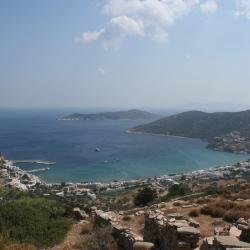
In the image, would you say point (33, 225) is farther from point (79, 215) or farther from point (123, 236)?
point (123, 236)

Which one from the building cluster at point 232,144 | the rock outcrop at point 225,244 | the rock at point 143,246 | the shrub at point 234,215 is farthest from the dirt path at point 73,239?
the building cluster at point 232,144

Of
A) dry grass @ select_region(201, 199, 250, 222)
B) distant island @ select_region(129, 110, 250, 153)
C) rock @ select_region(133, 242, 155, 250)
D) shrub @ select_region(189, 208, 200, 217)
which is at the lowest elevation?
distant island @ select_region(129, 110, 250, 153)

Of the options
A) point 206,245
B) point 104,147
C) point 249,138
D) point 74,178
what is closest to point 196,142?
point 249,138

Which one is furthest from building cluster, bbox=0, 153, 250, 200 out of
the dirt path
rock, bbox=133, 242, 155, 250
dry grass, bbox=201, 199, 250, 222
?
rock, bbox=133, 242, 155, 250

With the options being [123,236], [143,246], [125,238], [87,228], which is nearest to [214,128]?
[87,228]

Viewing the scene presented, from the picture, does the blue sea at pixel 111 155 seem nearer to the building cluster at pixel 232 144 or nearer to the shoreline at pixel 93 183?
the building cluster at pixel 232 144

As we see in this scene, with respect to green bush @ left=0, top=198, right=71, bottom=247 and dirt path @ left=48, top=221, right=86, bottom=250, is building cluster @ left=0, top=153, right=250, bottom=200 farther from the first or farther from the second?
dirt path @ left=48, top=221, right=86, bottom=250
